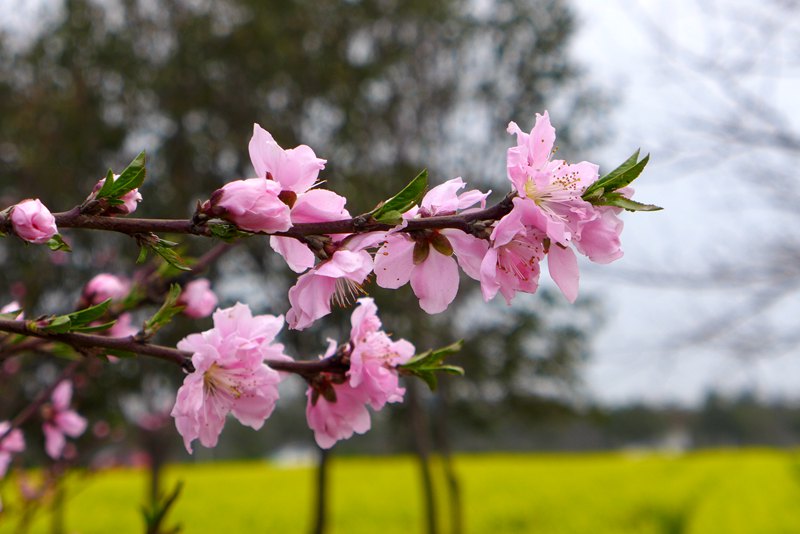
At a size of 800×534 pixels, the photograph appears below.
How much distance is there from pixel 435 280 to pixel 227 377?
28 cm

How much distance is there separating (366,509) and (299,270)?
9.63 metres

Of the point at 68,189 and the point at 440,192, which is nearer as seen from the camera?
the point at 440,192

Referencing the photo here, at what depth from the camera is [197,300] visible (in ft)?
4.74

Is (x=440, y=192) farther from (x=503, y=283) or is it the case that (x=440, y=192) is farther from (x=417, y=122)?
(x=417, y=122)

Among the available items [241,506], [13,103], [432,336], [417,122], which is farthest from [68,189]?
[241,506]

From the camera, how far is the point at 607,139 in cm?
1027

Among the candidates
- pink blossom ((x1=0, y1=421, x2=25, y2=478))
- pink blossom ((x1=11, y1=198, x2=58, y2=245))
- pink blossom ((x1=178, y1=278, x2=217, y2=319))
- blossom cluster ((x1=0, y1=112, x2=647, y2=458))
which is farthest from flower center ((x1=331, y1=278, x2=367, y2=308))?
pink blossom ((x1=0, y1=421, x2=25, y2=478))

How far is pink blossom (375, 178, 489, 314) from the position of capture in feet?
2.87

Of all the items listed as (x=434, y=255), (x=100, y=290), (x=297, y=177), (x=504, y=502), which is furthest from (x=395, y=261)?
(x=504, y=502)

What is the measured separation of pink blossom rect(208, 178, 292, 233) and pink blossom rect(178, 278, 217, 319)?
0.68 m

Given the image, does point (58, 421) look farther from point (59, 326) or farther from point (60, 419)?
point (59, 326)

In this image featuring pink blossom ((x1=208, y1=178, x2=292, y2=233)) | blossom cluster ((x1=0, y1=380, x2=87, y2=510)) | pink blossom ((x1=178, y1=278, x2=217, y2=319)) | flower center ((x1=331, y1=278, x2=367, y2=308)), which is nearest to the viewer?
pink blossom ((x1=208, y1=178, x2=292, y2=233))

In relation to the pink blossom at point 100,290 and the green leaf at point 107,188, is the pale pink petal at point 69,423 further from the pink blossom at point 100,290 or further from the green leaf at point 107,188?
the green leaf at point 107,188

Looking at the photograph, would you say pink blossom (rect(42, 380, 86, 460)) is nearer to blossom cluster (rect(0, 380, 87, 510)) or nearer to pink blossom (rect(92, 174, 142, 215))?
blossom cluster (rect(0, 380, 87, 510))
